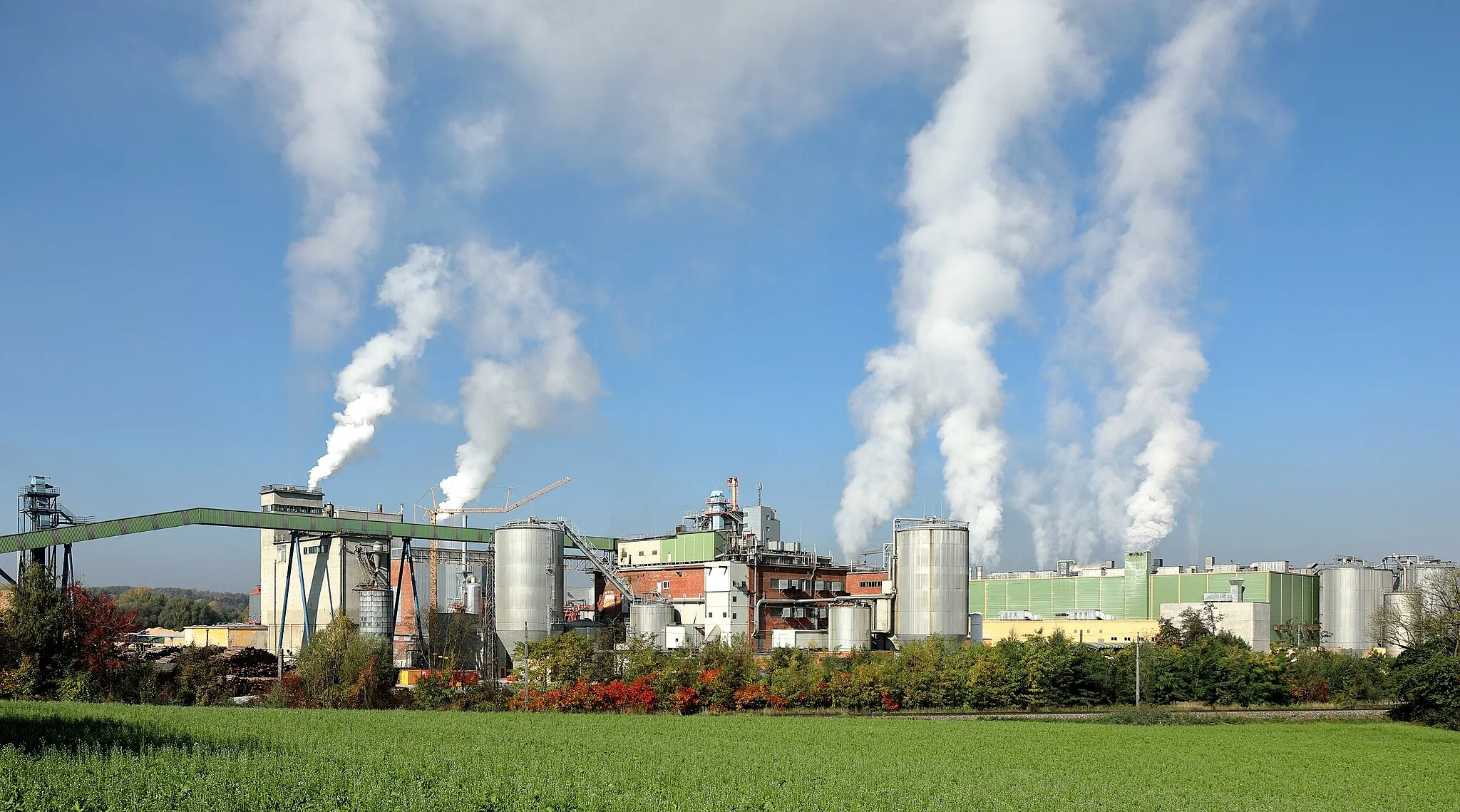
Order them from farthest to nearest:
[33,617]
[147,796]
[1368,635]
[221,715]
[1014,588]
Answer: [1014,588] < [1368,635] < [33,617] < [221,715] < [147,796]

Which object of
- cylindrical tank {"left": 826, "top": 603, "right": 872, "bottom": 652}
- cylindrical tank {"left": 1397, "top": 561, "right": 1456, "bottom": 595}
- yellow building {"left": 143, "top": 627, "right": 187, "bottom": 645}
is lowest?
yellow building {"left": 143, "top": 627, "right": 187, "bottom": 645}

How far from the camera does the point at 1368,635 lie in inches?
3612

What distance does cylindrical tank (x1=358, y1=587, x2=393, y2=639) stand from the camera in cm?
6900

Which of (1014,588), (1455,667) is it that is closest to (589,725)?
(1455,667)

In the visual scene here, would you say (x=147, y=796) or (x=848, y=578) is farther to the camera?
(x=848, y=578)

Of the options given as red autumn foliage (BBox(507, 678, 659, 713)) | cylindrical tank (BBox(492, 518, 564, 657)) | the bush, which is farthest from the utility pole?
cylindrical tank (BBox(492, 518, 564, 657))

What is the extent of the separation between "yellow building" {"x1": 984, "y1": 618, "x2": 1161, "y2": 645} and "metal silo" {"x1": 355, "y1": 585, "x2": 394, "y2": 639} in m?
43.3

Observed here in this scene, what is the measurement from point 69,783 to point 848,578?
67368 millimetres

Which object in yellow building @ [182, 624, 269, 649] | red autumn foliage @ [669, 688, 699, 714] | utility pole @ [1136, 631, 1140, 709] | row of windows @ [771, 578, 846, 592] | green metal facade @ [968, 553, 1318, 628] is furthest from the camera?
green metal facade @ [968, 553, 1318, 628]

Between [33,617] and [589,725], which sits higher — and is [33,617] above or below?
above

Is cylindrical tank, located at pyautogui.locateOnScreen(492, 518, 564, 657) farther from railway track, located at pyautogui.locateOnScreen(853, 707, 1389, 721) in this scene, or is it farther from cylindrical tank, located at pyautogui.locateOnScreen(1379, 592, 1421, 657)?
cylindrical tank, located at pyautogui.locateOnScreen(1379, 592, 1421, 657)

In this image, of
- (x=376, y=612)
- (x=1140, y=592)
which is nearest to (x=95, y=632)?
(x=376, y=612)

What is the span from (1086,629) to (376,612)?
54723mm

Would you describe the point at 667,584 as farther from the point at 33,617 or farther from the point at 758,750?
the point at 758,750
